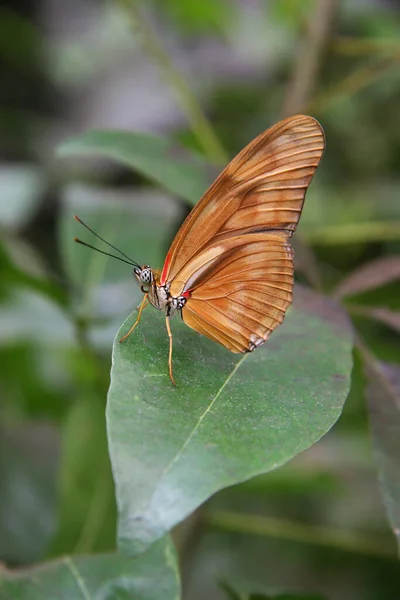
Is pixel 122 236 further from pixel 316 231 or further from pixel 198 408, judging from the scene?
pixel 198 408

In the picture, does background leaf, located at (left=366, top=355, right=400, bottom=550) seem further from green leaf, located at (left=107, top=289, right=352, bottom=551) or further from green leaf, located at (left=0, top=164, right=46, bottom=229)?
green leaf, located at (left=0, top=164, right=46, bottom=229)

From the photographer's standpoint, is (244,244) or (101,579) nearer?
(101,579)

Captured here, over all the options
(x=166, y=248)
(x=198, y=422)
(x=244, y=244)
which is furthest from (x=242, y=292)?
(x=166, y=248)

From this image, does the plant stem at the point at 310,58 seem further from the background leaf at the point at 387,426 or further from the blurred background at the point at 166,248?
the background leaf at the point at 387,426

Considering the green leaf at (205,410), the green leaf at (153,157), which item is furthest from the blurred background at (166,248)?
the green leaf at (205,410)

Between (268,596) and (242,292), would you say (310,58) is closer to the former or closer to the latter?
(242,292)

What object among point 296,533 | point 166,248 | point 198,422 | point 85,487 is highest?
point 166,248
